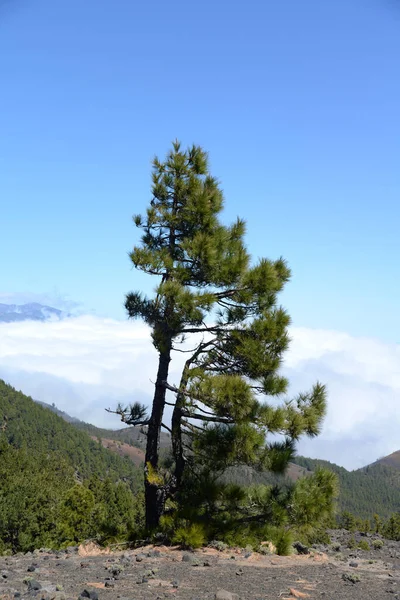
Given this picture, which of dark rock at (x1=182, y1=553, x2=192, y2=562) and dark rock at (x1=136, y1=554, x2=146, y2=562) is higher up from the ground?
dark rock at (x1=182, y1=553, x2=192, y2=562)

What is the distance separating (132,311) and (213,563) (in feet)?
25.8

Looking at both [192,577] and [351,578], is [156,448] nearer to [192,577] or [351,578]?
[192,577]

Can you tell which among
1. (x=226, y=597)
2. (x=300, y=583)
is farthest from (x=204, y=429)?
(x=226, y=597)

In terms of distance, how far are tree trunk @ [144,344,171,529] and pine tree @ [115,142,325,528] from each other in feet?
0.10

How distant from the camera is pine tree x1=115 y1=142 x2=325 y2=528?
1459 cm

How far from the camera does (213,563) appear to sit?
1162cm

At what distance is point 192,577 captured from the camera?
998 cm

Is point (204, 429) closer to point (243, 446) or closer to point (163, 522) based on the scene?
point (243, 446)

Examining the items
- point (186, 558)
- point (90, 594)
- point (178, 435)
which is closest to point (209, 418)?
point (178, 435)

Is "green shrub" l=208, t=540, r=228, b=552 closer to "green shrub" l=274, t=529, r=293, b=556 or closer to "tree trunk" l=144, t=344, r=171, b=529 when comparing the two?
"green shrub" l=274, t=529, r=293, b=556

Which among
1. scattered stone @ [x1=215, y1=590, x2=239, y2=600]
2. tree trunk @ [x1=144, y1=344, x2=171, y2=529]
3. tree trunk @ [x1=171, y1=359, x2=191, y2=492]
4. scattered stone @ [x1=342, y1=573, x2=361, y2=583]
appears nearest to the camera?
scattered stone @ [x1=215, y1=590, x2=239, y2=600]

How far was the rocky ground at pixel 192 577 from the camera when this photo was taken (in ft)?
28.2

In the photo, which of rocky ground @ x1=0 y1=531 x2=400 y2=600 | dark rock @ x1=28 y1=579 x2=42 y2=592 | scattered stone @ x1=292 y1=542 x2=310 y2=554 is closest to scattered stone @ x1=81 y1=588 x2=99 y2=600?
rocky ground @ x1=0 y1=531 x2=400 y2=600

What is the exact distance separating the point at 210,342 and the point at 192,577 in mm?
7367
